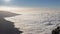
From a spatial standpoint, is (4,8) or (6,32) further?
(4,8)

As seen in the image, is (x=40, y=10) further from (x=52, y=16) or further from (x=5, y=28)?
(x=5, y=28)

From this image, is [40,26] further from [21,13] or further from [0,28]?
[0,28]

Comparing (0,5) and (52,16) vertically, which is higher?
Result: (0,5)

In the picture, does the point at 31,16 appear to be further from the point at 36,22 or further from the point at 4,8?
the point at 4,8

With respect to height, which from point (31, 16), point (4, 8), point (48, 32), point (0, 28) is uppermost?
point (4, 8)

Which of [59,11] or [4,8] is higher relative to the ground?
[4,8]

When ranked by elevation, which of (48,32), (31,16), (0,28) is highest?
(31,16)

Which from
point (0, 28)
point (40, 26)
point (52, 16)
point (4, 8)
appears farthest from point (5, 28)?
point (52, 16)

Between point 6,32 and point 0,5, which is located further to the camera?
point 0,5

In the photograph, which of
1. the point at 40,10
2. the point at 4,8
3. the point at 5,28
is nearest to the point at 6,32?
the point at 5,28
